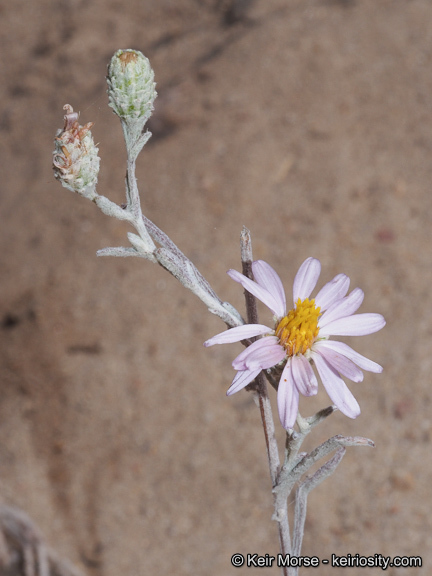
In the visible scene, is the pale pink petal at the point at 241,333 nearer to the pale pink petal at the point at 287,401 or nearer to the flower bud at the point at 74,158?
the pale pink petal at the point at 287,401

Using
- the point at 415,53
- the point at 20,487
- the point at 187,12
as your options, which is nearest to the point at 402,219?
the point at 415,53

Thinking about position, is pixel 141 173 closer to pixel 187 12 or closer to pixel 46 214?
pixel 46 214

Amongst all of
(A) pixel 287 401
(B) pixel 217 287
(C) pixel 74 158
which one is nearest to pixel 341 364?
(A) pixel 287 401

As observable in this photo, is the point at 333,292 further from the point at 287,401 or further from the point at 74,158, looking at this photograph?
the point at 74,158

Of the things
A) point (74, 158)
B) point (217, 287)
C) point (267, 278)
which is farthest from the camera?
point (217, 287)

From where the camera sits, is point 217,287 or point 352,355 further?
point 217,287

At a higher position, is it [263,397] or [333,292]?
[333,292]

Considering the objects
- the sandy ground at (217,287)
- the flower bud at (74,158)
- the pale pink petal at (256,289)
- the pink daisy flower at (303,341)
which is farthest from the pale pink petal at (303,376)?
the sandy ground at (217,287)
